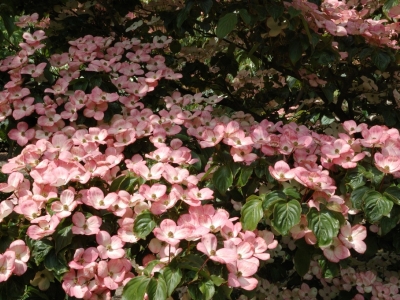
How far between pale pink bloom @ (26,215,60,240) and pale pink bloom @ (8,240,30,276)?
4 cm

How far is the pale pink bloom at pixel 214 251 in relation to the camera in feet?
3.69

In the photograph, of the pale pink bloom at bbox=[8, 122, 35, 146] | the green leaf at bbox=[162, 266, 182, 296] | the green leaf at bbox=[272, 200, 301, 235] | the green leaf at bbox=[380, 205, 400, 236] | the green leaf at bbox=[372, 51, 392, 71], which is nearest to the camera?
the green leaf at bbox=[162, 266, 182, 296]

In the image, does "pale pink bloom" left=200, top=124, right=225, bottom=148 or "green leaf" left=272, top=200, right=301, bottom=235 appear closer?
"green leaf" left=272, top=200, right=301, bottom=235

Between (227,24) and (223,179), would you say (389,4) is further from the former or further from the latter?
(223,179)

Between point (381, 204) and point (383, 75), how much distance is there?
1.06 metres

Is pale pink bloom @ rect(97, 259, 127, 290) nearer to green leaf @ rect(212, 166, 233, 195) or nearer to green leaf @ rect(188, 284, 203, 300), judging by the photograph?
green leaf @ rect(188, 284, 203, 300)

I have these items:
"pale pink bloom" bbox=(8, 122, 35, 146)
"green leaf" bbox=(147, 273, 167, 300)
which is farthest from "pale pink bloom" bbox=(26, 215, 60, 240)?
"pale pink bloom" bbox=(8, 122, 35, 146)

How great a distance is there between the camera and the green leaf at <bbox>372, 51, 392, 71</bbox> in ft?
5.65

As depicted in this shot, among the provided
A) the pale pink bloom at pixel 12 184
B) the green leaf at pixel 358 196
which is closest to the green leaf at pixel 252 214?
the green leaf at pixel 358 196

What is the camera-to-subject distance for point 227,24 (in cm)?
165

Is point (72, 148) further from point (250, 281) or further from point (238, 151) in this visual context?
point (250, 281)

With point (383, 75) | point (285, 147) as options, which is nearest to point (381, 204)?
point (285, 147)

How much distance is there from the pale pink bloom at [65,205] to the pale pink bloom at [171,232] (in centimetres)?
19

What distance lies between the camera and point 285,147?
4.62 feet
